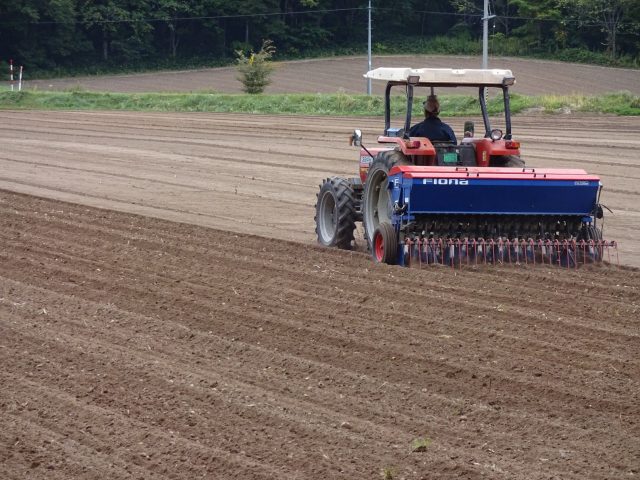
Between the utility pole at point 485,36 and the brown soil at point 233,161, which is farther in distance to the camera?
the utility pole at point 485,36

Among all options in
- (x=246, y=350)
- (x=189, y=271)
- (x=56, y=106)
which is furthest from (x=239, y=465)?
(x=56, y=106)

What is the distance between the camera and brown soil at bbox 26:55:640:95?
60344 mm

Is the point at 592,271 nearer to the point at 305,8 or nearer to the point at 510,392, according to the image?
the point at 510,392

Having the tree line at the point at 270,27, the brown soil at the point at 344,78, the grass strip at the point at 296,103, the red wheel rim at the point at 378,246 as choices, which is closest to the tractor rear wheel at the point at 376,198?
the red wheel rim at the point at 378,246

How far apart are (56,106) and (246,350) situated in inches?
1479

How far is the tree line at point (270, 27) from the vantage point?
72.6 meters

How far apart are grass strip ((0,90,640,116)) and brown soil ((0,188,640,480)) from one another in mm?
22666

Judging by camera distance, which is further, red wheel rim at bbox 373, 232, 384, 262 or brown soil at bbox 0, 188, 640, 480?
red wheel rim at bbox 373, 232, 384, 262

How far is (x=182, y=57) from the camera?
79.2 m

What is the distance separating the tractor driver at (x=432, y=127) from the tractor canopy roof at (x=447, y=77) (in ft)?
0.93

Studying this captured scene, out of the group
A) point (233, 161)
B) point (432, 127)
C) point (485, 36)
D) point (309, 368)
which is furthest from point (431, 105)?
point (485, 36)

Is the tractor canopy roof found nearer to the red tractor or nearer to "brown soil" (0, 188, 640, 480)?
the red tractor

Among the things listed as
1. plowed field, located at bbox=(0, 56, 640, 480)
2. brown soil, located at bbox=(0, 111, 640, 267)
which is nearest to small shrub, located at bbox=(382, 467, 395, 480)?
plowed field, located at bbox=(0, 56, 640, 480)

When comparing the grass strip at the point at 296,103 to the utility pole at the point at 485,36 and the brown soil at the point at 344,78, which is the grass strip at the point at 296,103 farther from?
the brown soil at the point at 344,78
